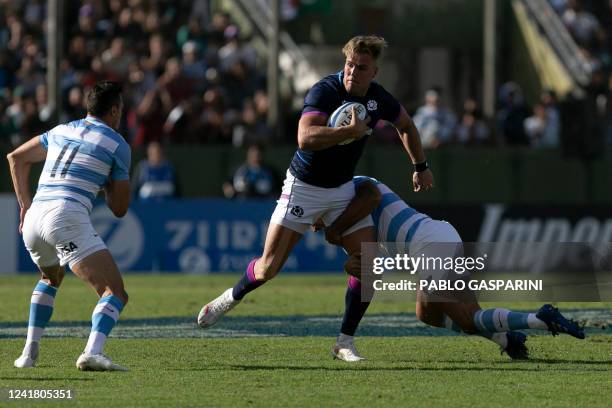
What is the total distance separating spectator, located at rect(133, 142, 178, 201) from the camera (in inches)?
837

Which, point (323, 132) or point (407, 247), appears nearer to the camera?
point (323, 132)

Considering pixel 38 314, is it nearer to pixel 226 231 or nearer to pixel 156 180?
pixel 226 231

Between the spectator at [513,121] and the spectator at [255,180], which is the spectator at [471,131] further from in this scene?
the spectator at [255,180]

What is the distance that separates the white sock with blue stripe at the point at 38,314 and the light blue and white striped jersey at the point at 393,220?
7.72 feet

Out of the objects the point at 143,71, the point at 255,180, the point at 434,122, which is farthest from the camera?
the point at 434,122

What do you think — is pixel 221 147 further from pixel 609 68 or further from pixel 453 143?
pixel 609 68

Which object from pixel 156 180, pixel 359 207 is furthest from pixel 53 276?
pixel 156 180

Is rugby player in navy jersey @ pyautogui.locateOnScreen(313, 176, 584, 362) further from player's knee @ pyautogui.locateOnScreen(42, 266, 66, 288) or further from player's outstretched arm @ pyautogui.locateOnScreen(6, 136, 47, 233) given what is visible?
player's outstretched arm @ pyautogui.locateOnScreen(6, 136, 47, 233)

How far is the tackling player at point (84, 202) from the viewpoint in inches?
360

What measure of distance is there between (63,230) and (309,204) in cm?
189

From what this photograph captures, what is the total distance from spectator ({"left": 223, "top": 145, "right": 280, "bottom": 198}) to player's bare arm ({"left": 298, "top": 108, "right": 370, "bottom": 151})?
11.7 meters

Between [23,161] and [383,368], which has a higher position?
[23,161]

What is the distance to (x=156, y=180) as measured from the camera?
21328 mm

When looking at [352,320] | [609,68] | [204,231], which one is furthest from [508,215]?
[352,320]
